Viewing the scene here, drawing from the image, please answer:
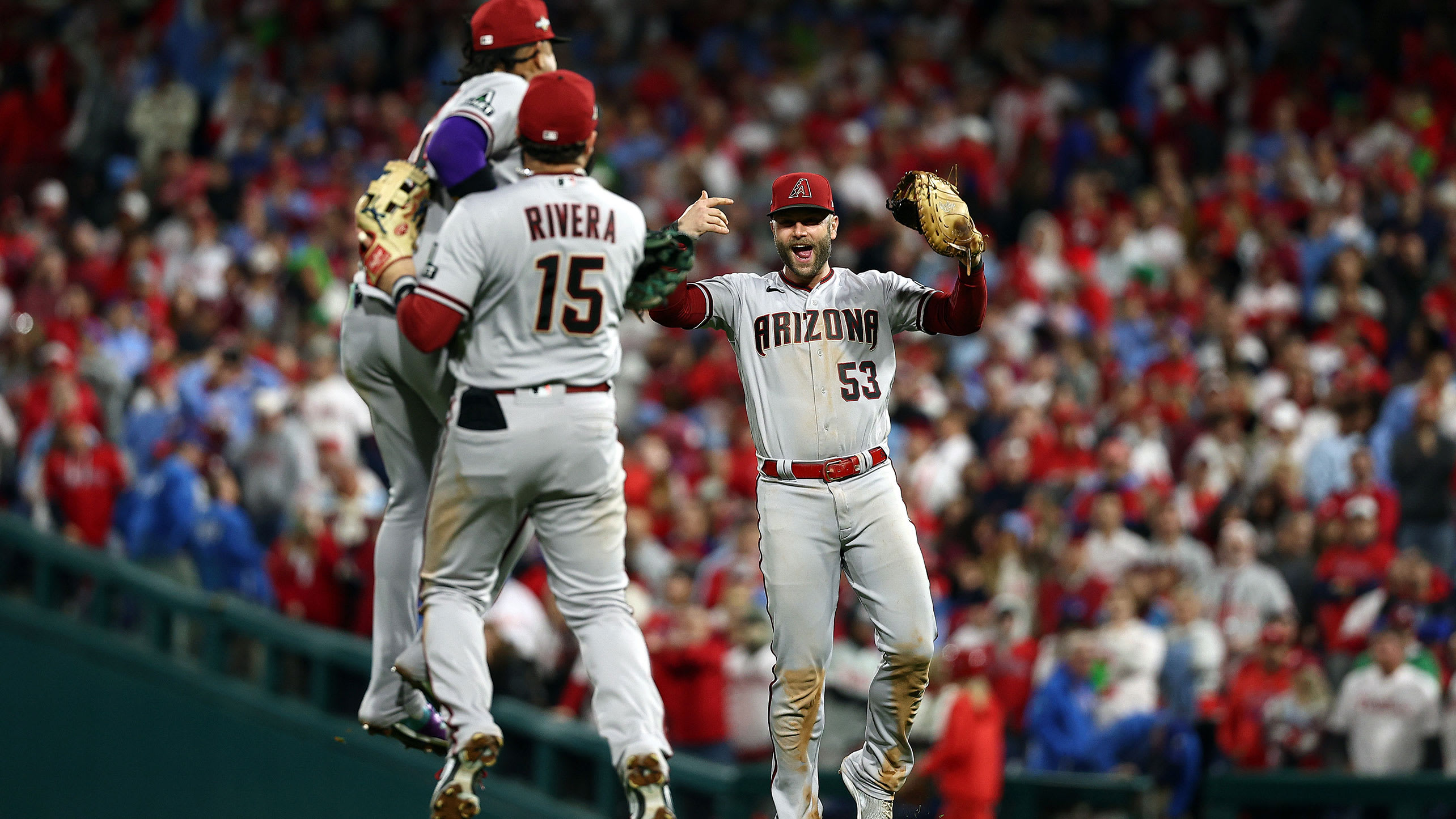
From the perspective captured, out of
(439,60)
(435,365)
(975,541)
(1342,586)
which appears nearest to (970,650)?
(975,541)

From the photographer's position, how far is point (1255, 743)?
1062 centimetres

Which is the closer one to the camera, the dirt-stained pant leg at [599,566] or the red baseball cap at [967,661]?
the dirt-stained pant leg at [599,566]

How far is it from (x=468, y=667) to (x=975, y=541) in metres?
6.78

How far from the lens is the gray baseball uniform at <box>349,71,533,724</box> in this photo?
20.4ft

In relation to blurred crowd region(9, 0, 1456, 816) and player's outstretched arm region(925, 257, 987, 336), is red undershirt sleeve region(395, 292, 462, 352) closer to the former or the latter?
player's outstretched arm region(925, 257, 987, 336)

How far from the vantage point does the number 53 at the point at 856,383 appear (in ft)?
20.6

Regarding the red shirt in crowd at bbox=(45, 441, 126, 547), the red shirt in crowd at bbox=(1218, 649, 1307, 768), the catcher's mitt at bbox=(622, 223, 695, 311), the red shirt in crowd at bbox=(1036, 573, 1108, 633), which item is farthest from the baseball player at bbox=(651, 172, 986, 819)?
the red shirt in crowd at bbox=(45, 441, 126, 547)

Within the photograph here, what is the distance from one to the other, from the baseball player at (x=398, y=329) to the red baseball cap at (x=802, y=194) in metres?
0.84

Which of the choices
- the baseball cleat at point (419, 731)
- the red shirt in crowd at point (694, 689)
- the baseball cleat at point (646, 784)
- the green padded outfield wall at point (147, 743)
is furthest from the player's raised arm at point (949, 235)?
the green padded outfield wall at point (147, 743)

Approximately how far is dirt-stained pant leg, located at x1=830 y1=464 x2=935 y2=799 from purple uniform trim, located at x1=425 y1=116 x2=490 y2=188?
5.03 feet

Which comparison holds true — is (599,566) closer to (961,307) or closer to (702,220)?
(702,220)

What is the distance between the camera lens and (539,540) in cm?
618

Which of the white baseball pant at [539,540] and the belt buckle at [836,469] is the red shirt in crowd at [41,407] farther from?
the belt buckle at [836,469]

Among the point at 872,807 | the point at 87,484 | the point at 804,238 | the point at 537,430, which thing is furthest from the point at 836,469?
A: the point at 87,484
